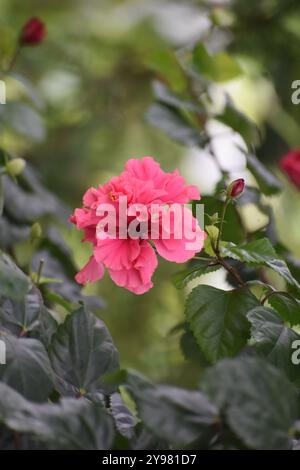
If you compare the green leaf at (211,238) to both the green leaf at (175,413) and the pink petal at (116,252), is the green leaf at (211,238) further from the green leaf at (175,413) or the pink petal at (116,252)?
the green leaf at (175,413)

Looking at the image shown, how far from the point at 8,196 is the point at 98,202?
0.42 meters

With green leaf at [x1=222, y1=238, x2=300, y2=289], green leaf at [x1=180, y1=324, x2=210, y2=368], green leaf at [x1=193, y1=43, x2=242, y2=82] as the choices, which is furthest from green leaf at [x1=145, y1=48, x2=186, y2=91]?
green leaf at [x1=222, y1=238, x2=300, y2=289]

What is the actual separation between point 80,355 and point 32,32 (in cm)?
63

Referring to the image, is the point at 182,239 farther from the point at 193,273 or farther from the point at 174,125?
the point at 174,125

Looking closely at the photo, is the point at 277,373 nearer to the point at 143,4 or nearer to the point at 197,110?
the point at 197,110

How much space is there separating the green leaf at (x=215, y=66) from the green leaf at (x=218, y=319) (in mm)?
577

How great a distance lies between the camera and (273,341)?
597mm

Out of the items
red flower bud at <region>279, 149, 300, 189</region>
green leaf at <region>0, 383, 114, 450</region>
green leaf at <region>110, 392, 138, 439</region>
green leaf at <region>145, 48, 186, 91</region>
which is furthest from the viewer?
green leaf at <region>145, 48, 186, 91</region>

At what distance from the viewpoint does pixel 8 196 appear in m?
1.00

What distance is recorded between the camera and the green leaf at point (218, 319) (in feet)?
2.03

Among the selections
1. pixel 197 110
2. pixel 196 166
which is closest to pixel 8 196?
pixel 197 110

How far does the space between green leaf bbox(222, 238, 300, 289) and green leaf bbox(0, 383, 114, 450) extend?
0.62 feet

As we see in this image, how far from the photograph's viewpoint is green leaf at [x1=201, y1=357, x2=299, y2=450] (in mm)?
450

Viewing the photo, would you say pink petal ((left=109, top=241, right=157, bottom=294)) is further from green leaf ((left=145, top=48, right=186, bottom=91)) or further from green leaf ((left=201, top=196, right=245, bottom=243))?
green leaf ((left=145, top=48, right=186, bottom=91))
